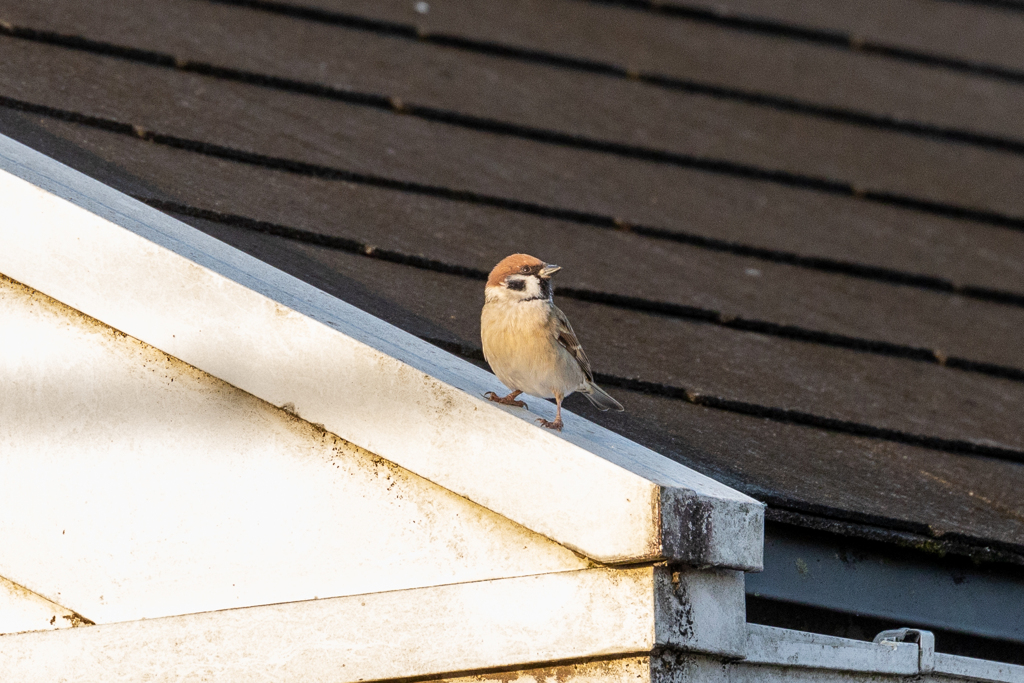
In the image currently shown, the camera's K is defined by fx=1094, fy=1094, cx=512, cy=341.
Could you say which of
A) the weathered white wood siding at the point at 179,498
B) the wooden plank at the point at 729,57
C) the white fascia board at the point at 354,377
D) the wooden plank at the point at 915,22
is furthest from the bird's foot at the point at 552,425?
the wooden plank at the point at 915,22

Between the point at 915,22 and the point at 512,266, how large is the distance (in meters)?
3.06

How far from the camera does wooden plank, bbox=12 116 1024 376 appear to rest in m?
2.68

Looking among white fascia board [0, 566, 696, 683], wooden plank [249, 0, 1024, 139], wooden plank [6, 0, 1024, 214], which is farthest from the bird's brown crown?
wooden plank [249, 0, 1024, 139]

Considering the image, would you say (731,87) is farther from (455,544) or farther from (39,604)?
(39,604)

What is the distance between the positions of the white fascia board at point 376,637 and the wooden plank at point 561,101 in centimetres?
199

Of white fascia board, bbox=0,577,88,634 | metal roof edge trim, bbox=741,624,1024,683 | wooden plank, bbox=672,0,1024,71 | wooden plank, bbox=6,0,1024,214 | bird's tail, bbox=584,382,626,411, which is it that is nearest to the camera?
metal roof edge trim, bbox=741,624,1024,683

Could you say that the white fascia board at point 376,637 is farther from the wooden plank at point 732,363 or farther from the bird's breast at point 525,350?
the wooden plank at point 732,363

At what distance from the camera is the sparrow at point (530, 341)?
2.18 metres

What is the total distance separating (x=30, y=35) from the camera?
309cm

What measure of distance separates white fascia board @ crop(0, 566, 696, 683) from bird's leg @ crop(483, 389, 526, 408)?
0.38m

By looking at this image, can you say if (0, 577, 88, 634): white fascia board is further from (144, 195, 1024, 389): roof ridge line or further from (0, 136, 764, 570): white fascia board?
(144, 195, 1024, 389): roof ridge line

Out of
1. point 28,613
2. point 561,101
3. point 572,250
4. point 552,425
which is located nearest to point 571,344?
Result: point 552,425

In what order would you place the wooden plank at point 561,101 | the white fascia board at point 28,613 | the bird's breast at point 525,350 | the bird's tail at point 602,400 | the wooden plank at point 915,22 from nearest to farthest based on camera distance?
the white fascia board at point 28,613 < the bird's breast at point 525,350 < the bird's tail at point 602,400 < the wooden plank at point 561,101 < the wooden plank at point 915,22

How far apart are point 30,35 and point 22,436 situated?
162 centimetres
